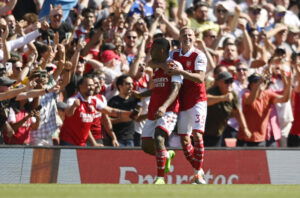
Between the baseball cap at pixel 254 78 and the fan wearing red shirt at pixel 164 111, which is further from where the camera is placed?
the baseball cap at pixel 254 78

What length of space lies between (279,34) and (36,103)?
7.25 m

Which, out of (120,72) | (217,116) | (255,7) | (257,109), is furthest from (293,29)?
(120,72)

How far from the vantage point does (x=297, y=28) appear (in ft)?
63.7

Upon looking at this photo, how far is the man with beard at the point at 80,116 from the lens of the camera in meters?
13.4

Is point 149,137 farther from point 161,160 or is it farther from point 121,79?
point 121,79

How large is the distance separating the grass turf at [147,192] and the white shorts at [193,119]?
6.11 ft

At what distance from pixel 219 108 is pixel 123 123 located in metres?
1.76

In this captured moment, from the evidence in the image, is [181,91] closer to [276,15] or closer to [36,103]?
[36,103]

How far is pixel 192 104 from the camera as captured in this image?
11789mm

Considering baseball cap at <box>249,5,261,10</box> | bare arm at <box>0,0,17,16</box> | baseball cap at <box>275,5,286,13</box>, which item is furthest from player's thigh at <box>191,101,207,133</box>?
baseball cap at <box>275,5,286,13</box>

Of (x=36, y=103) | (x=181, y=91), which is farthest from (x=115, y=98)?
(x=181, y=91)

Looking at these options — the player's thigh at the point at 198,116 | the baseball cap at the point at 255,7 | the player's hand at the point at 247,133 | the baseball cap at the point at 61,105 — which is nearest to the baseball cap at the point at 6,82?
the baseball cap at the point at 61,105

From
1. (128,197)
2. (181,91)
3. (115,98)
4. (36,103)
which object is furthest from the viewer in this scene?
(115,98)

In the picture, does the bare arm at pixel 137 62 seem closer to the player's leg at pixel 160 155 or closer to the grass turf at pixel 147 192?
the player's leg at pixel 160 155
